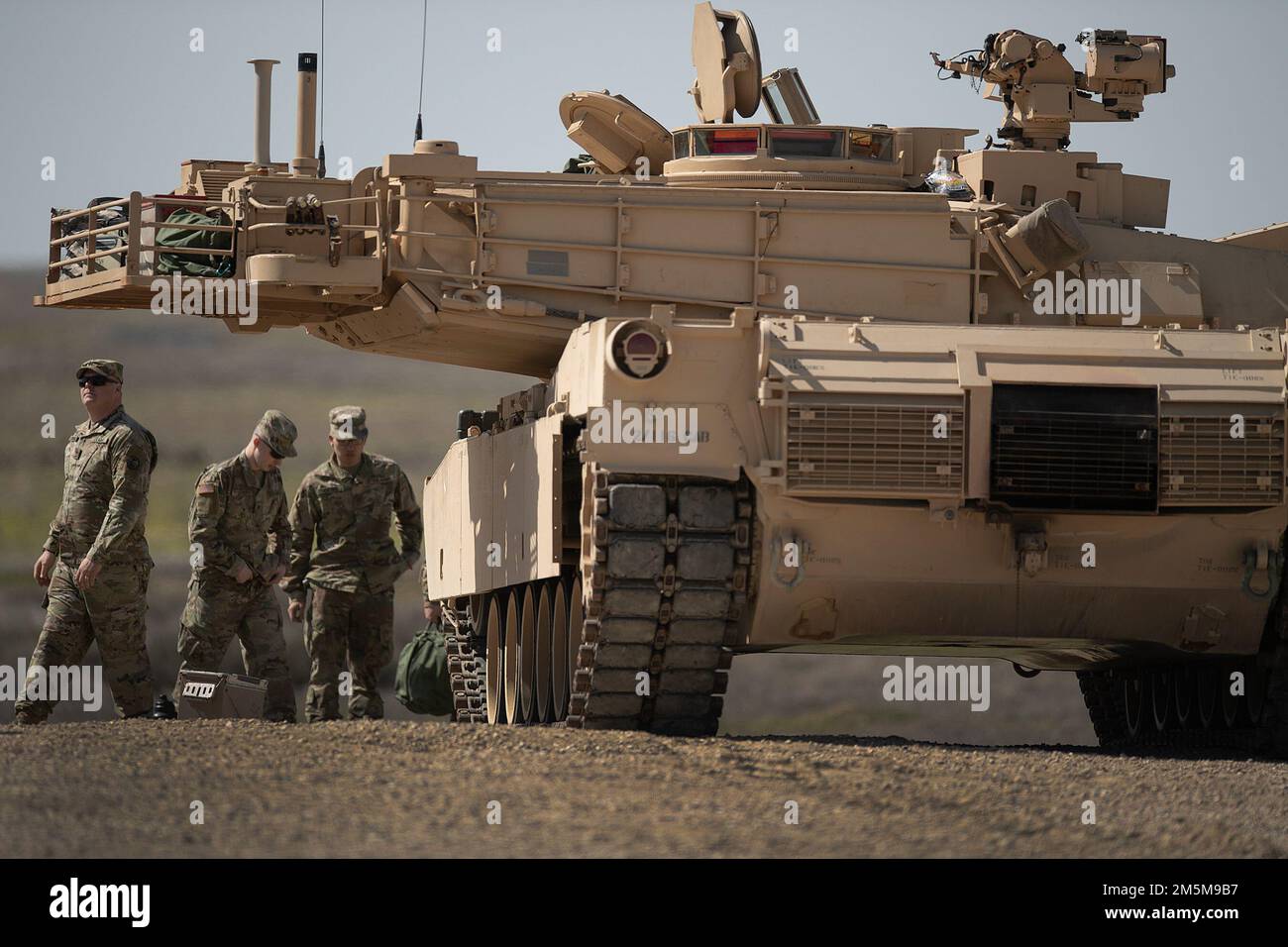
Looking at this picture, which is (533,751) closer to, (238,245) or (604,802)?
(604,802)

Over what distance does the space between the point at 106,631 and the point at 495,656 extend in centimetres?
403

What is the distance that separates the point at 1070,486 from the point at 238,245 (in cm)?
566

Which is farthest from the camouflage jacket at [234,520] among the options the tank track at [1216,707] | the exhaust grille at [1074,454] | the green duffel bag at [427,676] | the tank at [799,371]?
the tank track at [1216,707]

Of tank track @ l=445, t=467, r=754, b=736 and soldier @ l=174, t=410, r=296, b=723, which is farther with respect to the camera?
soldier @ l=174, t=410, r=296, b=723

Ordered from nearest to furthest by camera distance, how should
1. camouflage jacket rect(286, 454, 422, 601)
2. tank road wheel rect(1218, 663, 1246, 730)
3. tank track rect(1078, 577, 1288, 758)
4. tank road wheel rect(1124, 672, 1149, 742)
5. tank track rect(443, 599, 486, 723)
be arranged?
tank track rect(1078, 577, 1288, 758), tank road wheel rect(1218, 663, 1246, 730), camouflage jacket rect(286, 454, 422, 601), tank road wheel rect(1124, 672, 1149, 742), tank track rect(443, 599, 486, 723)

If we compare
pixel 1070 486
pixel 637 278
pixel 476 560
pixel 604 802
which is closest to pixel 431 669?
pixel 476 560

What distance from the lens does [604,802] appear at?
9242 millimetres

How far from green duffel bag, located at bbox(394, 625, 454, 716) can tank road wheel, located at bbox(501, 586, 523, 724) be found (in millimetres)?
2950

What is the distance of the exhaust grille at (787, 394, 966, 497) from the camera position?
12.2m

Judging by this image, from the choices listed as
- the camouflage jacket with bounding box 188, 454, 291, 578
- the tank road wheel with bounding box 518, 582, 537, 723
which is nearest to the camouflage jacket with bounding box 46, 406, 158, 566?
the camouflage jacket with bounding box 188, 454, 291, 578

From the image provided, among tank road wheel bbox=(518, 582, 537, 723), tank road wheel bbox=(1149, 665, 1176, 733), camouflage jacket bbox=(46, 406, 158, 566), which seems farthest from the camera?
tank road wheel bbox=(1149, 665, 1176, 733)

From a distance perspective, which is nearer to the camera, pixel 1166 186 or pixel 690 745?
pixel 690 745

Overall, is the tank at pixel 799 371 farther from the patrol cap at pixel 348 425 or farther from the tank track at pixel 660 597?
the patrol cap at pixel 348 425

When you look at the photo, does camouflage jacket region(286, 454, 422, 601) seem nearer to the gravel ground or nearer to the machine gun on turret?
the gravel ground
